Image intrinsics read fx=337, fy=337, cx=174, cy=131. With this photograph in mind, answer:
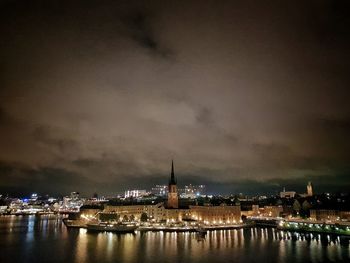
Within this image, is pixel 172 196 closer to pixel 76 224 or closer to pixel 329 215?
pixel 76 224

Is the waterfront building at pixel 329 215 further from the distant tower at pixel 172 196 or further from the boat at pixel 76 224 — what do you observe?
the boat at pixel 76 224

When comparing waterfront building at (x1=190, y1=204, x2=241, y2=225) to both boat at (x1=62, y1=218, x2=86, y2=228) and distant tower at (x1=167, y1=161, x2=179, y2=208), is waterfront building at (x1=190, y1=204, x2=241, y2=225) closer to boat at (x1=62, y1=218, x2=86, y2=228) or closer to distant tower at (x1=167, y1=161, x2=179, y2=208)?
distant tower at (x1=167, y1=161, x2=179, y2=208)

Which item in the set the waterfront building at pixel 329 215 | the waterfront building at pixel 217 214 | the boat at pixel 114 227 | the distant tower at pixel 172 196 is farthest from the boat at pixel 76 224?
the waterfront building at pixel 329 215

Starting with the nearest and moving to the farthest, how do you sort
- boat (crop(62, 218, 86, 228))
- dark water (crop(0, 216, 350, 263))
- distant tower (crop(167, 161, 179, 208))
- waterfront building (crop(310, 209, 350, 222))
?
dark water (crop(0, 216, 350, 263))
waterfront building (crop(310, 209, 350, 222))
boat (crop(62, 218, 86, 228))
distant tower (crop(167, 161, 179, 208))

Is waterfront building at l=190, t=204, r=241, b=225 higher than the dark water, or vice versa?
waterfront building at l=190, t=204, r=241, b=225

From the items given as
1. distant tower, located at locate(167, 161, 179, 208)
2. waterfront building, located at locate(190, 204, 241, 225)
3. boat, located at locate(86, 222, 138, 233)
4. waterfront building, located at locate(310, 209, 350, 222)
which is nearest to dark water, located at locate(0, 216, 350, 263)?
boat, located at locate(86, 222, 138, 233)

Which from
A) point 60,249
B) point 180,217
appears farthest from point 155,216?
point 60,249

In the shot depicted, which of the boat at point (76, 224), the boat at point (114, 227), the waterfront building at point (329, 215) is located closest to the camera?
the boat at point (114, 227)

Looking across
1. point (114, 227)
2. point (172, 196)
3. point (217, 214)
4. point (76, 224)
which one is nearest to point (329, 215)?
point (217, 214)
